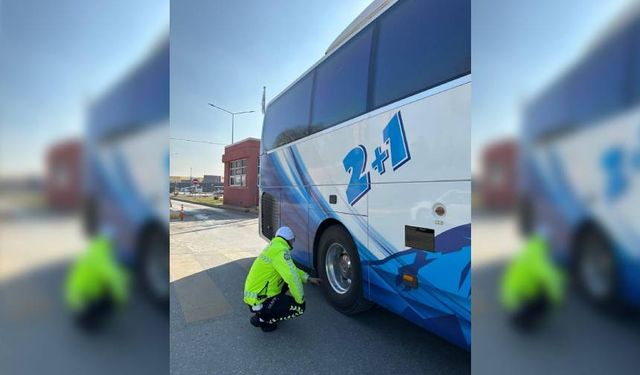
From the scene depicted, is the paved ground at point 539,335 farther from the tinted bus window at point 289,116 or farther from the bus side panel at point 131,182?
the tinted bus window at point 289,116

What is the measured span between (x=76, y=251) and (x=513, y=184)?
3.11ft

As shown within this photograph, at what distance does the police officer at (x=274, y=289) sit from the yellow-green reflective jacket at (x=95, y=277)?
2.71m

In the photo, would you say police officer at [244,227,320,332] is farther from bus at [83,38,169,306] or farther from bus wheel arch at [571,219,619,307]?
bus wheel arch at [571,219,619,307]

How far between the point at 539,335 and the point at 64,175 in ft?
3.61

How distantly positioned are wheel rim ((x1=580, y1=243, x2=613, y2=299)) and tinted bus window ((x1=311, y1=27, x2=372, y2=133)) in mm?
2800

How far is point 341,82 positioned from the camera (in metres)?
3.78

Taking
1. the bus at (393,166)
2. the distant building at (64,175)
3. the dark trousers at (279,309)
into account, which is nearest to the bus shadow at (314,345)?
the dark trousers at (279,309)

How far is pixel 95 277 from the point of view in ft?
2.23

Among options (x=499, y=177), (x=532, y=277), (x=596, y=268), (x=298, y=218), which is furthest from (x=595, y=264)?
(x=298, y=218)

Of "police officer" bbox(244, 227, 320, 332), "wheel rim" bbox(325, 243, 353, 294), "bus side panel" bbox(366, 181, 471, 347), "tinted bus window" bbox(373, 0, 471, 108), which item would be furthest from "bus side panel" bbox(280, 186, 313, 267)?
"tinted bus window" bbox(373, 0, 471, 108)

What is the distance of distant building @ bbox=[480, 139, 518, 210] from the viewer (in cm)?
69

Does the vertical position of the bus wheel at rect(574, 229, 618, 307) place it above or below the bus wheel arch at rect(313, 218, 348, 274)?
above

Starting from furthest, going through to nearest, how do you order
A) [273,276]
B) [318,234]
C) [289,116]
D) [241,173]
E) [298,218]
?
[241,173] < [289,116] < [298,218] < [318,234] < [273,276]

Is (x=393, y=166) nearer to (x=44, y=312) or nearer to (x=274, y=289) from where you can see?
(x=274, y=289)
